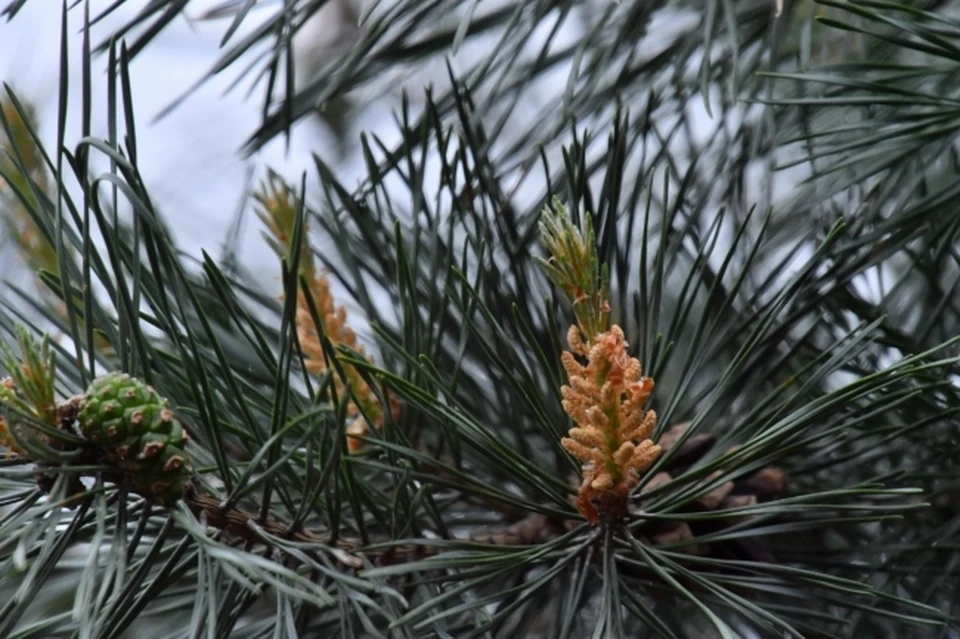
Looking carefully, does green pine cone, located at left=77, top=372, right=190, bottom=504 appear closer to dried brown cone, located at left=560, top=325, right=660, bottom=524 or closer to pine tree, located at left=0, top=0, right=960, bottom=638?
pine tree, located at left=0, top=0, right=960, bottom=638

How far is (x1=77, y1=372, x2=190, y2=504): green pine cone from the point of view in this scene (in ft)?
1.32

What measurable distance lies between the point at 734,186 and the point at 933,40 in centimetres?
19

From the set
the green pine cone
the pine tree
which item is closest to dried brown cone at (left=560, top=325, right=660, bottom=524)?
the pine tree

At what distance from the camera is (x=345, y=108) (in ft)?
5.40

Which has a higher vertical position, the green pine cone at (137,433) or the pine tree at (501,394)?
the pine tree at (501,394)

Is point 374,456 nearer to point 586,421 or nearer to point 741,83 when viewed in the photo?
point 586,421

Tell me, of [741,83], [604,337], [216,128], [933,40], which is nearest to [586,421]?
[604,337]

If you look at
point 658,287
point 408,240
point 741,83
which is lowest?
point 658,287

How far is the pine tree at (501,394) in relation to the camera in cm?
42

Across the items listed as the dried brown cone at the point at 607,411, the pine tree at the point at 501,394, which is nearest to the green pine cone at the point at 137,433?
the pine tree at the point at 501,394

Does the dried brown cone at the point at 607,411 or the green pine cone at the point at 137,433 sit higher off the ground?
the dried brown cone at the point at 607,411

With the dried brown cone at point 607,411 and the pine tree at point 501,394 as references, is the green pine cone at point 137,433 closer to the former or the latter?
the pine tree at point 501,394

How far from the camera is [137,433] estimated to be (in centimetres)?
41

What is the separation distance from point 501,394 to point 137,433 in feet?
0.82
